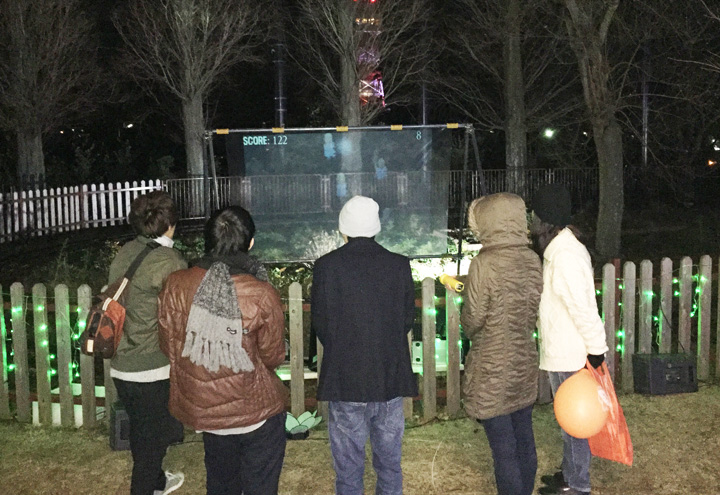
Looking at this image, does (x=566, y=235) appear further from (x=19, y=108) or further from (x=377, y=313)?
(x=19, y=108)

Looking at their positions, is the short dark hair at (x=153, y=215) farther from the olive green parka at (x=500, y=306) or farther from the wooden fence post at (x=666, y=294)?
the wooden fence post at (x=666, y=294)

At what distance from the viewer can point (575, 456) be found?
445 cm

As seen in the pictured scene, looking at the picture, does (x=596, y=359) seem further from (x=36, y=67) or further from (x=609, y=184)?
(x=36, y=67)

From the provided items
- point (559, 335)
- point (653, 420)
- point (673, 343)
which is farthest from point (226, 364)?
point (673, 343)

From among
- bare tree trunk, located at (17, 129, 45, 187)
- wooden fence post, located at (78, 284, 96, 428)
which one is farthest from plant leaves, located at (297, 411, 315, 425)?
bare tree trunk, located at (17, 129, 45, 187)

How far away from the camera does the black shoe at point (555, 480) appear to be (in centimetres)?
474

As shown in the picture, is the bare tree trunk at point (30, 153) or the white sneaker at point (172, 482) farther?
the bare tree trunk at point (30, 153)

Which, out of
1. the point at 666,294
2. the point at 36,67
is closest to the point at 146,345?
the point at 666,294

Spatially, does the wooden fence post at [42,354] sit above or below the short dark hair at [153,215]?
below

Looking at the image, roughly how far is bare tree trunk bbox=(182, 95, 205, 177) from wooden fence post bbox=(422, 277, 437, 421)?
52.3 ft

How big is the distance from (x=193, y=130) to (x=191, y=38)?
2.40m

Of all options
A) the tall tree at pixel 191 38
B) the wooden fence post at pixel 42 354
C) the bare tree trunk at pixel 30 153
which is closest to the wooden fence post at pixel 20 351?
the wooden fence post at pixel 42 354

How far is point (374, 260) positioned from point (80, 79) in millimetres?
17616

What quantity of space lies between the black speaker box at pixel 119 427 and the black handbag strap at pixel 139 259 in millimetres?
1527
